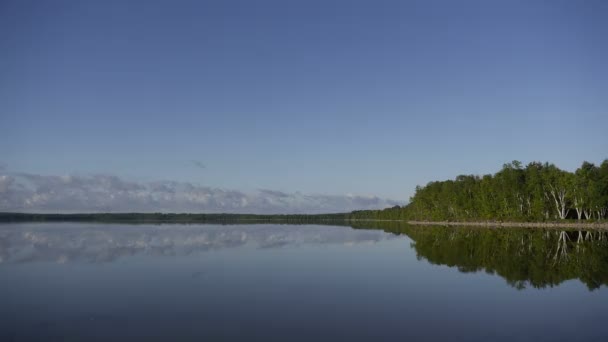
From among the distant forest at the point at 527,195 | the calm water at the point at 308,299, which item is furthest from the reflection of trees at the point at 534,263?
the distant forest at the point at 527,195

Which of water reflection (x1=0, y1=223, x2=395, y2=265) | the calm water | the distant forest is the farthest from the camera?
the distant forest

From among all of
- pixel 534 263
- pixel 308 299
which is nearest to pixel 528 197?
pixel 534 263

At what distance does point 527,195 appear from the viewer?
8138cm

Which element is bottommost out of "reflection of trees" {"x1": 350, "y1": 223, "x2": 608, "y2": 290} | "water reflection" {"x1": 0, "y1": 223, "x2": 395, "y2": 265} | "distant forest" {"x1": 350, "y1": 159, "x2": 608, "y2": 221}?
"water reflection" {"x1": 0, "y1": 223, "x2": 395, "y2": 265}

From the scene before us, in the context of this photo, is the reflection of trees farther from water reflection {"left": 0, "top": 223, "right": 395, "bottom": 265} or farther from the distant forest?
the distant forest

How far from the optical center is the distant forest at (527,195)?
6962 cm

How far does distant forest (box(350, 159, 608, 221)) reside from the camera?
69.6m

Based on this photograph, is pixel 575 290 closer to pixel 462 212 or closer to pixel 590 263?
pixel 590 263

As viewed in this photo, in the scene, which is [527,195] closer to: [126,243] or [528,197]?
[528,197]

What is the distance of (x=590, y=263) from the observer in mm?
24781

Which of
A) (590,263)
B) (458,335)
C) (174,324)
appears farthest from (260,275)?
(590,263)

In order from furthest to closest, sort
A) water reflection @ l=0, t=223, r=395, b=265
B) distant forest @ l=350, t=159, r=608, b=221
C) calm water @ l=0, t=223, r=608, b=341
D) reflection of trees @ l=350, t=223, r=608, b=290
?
distant forest @ l=350, t=159, r=608, b=221
water reflection @ l=0, t=223, r=395, b=265
reflection of trees @ l=350, t=223, r=608, b=290
calm water @ l=0, t=223, r=608, b=341

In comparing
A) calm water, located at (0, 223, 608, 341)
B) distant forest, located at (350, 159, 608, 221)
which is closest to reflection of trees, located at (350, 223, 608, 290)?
calm water, located at (0, 223, 608, 341)

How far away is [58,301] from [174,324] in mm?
6163
